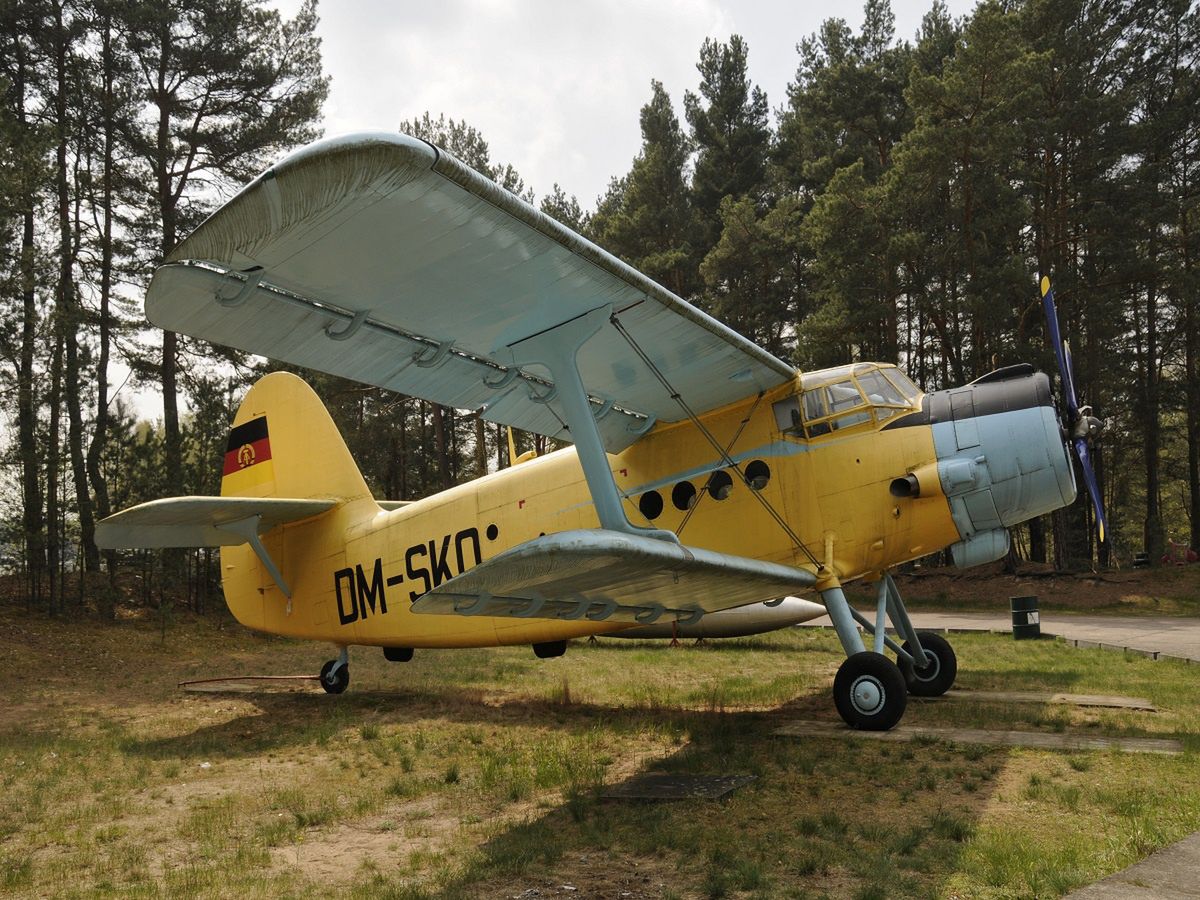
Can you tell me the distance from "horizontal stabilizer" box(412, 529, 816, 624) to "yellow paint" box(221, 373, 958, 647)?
0.81 meters

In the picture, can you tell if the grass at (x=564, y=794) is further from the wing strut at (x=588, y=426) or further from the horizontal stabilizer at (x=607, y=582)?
the wing strut at (x=588, y=426)

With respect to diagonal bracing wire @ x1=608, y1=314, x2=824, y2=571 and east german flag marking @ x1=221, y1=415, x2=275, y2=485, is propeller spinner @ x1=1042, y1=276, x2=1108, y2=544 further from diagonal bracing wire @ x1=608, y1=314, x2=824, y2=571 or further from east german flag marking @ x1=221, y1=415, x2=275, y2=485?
east german flag marking @ x1=221, y1=415, x2=275, y2=485

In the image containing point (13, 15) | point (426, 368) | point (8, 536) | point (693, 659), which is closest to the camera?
point (426, 368)

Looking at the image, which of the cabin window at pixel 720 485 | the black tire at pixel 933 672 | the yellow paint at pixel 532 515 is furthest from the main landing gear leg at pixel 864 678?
the black tire at pixel 933 672

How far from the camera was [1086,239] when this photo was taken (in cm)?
2850

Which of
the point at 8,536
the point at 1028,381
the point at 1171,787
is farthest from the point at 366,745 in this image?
the point at 8,536

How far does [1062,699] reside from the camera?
905cm

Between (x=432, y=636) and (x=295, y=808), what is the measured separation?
3.95m

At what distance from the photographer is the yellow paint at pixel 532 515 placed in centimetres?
805

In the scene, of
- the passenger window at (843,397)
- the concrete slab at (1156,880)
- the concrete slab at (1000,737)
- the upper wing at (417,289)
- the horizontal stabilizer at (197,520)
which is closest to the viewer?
the concrete slab at (1156,880)

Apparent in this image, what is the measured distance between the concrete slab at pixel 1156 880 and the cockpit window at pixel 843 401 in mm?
4498

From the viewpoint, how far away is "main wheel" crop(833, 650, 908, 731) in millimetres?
7299

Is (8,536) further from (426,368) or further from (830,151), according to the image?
(830,151)

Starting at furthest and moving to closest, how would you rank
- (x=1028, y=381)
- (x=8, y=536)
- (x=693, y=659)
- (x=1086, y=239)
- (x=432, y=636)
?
(x=1086, y=239), (x=8, y=536), (x=693, y=659), (x=432, y=636), (x=1028, y=381)
